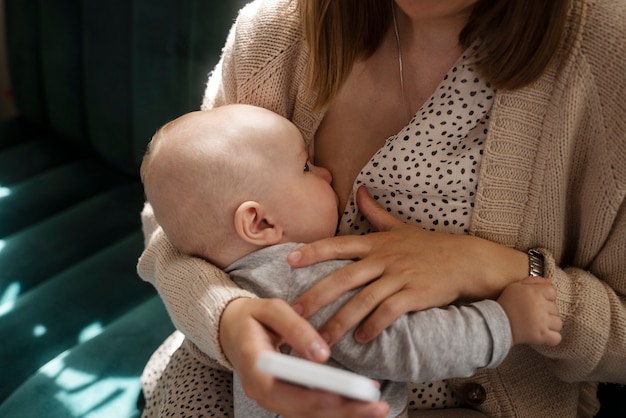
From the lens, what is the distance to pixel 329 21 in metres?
1.11

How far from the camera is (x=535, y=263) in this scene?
3.35 feet

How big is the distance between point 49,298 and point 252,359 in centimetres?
91

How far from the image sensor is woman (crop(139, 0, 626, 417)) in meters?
0.92

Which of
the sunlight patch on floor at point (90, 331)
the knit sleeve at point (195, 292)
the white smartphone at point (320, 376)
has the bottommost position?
the sunlight patch on floor at point (90, 331)

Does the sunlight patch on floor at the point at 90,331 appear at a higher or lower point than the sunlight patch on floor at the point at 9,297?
lower

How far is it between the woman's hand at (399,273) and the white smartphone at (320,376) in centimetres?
22

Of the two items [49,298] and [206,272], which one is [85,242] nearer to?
[49,298]

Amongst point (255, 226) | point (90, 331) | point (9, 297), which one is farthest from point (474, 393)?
point (9, 297)

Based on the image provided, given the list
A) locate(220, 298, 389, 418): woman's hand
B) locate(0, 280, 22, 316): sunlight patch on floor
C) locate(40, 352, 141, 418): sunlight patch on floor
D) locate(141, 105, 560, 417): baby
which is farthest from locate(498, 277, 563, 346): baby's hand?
locate(0, 280, 22, 316): sunlight patch on floor

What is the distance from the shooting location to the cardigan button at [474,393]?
1.07 metres

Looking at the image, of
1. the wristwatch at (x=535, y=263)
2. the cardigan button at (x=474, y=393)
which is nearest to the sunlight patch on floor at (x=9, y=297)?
the cardigan button at (x=474, y=393)

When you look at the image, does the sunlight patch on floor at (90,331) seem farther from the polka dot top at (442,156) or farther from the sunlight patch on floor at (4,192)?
the polka dot top at (442,156)

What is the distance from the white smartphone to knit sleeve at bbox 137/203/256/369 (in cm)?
28

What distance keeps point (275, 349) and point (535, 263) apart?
0.44 meters
